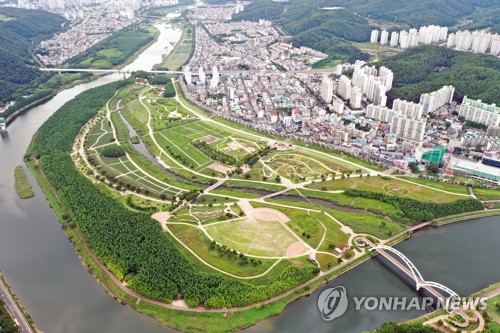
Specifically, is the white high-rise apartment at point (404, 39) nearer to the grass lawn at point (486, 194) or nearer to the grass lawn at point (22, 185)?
the grass lawn at point (486, 194)

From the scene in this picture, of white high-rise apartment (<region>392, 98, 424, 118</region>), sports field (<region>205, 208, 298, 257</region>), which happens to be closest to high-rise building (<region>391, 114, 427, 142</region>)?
white high-rise apartment (<region>392, 98, 424, 118</region>)

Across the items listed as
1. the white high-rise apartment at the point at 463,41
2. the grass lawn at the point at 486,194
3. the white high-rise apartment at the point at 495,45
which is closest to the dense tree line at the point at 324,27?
the white high-rise apartment at the point at 463,41

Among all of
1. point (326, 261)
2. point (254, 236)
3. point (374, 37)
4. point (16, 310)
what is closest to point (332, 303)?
point (326, 261)

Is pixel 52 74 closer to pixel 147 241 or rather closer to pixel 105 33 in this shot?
pixel 105 33

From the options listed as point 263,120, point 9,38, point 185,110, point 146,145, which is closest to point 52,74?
point 9,38

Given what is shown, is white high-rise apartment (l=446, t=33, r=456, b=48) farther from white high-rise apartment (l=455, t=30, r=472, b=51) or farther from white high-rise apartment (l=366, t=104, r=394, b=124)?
white high-rise apartment (l=366, t=104, r=394, b=124)

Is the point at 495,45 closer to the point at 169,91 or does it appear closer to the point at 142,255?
the point at 169,91

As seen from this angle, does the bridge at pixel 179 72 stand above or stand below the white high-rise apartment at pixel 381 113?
below
